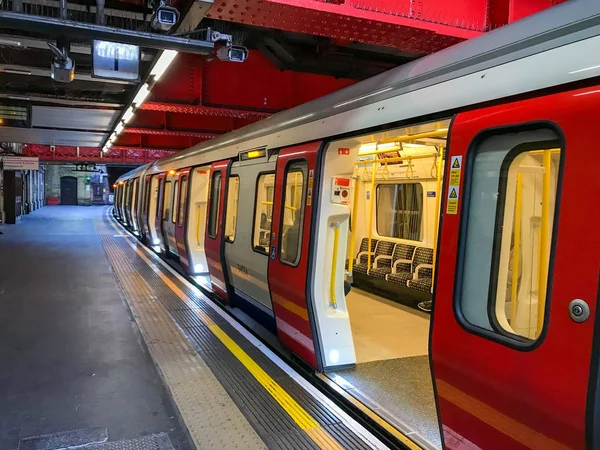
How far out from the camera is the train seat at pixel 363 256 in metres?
8.94

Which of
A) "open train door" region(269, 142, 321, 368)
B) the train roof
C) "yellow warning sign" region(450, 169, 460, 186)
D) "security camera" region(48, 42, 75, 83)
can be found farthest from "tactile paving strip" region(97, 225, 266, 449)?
"security camera" region(48, 42, 75, 83)

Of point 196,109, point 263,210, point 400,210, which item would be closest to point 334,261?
point 263,210

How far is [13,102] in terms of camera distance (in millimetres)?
7746

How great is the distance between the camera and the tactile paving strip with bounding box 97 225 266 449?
3.18m

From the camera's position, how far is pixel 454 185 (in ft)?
8.48

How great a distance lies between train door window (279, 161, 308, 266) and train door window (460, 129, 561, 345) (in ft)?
7.01

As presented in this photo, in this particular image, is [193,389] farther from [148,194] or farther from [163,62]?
[148,194]

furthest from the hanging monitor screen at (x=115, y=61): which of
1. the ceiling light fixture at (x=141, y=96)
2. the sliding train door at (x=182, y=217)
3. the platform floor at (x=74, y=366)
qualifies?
the sliding train door at (x=182, y=217)

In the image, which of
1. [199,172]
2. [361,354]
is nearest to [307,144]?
[361,354]

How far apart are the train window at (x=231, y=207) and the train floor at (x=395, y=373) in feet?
6.76

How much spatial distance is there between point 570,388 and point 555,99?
1.21m

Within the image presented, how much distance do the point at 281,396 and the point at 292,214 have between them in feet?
5.77

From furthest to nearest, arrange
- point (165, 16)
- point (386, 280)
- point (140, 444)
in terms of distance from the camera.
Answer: point (386, 280)
point (165, 16)
point (140, 444)

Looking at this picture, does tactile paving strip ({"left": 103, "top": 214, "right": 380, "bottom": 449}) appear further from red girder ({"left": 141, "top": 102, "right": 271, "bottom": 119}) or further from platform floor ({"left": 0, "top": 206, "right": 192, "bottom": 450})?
red girder ({"left": 141, "top": 102, "right": 271, "bottom": 119})
